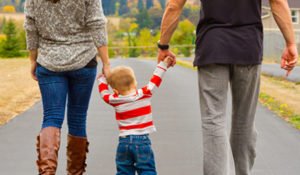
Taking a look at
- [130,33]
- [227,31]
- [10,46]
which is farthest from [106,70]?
[130,33]

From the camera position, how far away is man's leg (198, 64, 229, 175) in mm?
5082

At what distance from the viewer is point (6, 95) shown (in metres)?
15.5

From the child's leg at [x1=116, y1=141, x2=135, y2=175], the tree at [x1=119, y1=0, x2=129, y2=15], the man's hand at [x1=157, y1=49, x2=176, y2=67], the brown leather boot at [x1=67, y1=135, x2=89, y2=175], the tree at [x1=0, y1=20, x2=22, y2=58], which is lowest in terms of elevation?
the tree at [x1=119, y1=0, x2=129, y2=15]

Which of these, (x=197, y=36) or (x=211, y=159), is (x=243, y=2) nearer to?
(x=197, y=36)

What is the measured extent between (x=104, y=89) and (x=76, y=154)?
76cm

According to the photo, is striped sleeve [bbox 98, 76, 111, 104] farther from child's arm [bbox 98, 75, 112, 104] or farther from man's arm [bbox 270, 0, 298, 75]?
man's arm [bbox 270, 0, 298, 75]

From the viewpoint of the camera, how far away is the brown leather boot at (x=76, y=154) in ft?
19.8

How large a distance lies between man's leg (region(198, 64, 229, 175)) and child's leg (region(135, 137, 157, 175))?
42 cm

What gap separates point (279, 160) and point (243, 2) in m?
2.74

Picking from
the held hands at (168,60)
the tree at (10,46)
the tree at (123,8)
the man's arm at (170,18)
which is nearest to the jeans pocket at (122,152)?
the held hands at (168,60)

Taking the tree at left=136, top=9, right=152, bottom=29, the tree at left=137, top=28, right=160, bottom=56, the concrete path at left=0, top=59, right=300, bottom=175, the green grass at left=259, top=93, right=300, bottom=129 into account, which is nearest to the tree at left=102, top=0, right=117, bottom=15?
the tree at left=136, top=9, right=152, bottom=29

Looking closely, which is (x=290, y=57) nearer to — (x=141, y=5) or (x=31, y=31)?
(x=31, y=31)

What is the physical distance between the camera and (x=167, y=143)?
853 centimetres

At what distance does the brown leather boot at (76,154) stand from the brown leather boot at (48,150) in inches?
17.7
